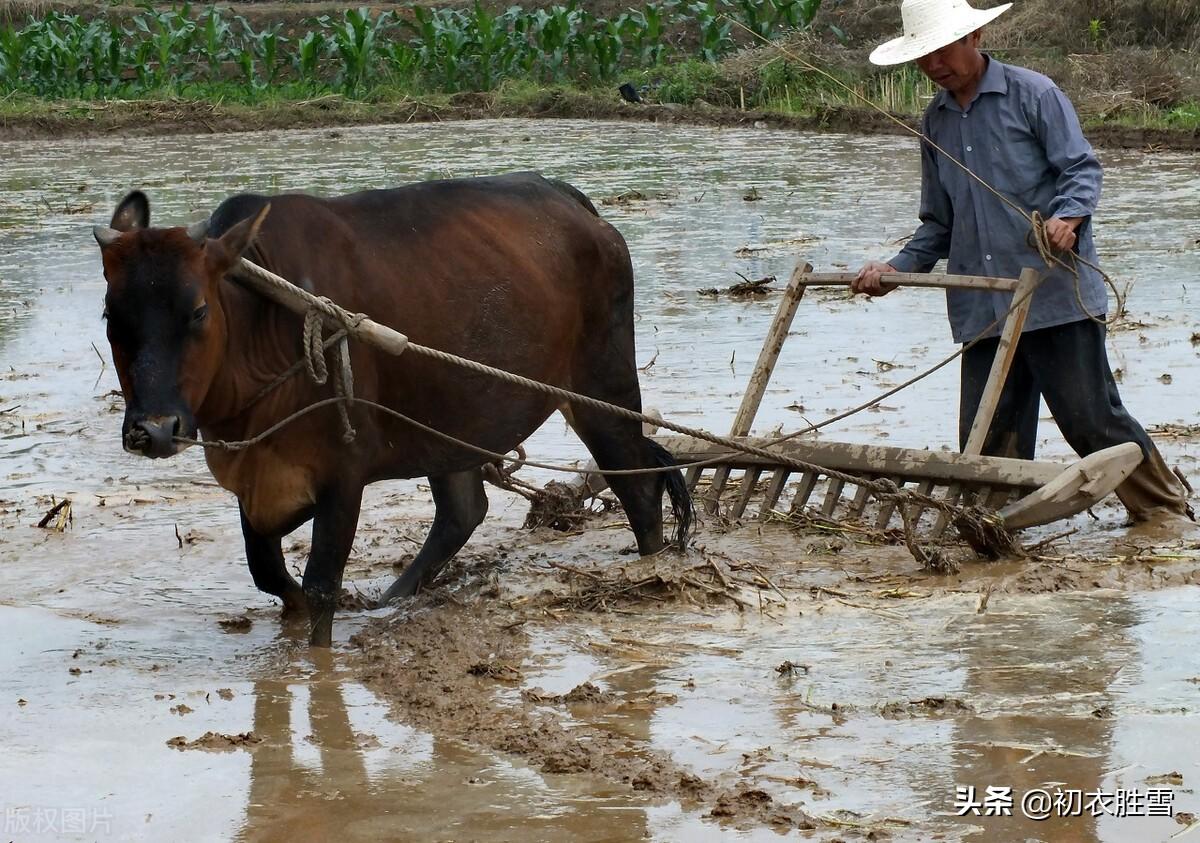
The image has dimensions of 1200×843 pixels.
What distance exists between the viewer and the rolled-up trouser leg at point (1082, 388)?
5.48 m

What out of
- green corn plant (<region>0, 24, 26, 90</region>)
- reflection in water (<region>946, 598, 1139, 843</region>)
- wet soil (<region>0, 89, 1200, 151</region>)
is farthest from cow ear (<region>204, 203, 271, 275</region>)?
green corn plant (<region>0, 24, 26, 90</region>)

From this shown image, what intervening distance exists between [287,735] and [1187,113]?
46.6 ft

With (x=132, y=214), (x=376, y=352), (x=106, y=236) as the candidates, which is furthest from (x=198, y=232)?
(x=376, y=352)

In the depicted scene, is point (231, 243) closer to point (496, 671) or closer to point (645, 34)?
point (496, 671)

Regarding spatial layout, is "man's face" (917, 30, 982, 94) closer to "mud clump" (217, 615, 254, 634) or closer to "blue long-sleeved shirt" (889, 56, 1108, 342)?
"blue long-sleeved shirt" (889, 56, 1108, 342)

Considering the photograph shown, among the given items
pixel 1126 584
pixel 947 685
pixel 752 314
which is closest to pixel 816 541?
pixel 1126 584

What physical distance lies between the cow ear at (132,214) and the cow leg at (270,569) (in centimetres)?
90

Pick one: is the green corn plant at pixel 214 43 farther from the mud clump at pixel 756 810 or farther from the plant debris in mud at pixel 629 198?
the mud clump at pixel 756 810

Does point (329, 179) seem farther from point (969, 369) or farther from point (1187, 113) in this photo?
point (969, 369)

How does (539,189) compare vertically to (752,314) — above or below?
above

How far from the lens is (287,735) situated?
14.0ft

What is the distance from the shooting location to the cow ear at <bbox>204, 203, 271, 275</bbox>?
14.5ft

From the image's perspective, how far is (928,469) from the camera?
553 centimetres

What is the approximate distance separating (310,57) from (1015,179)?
2107 cm
